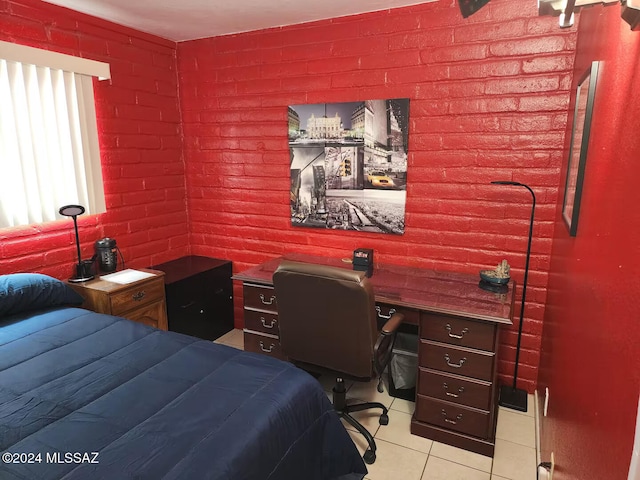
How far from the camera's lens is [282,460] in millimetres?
1469

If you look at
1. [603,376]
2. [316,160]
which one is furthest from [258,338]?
[603,376]

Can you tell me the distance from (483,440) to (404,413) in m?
0.50

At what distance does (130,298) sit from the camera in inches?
108

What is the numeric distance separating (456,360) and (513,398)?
0.79m

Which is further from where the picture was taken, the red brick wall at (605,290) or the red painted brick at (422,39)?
the red painted brick at (422,39)

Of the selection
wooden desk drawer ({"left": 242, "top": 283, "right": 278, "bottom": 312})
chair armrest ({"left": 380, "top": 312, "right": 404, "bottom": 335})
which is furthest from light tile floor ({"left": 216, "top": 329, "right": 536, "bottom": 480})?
wooden desk drawer ({"left": 242, "top": 283, "right": 278, "bottom": 312})

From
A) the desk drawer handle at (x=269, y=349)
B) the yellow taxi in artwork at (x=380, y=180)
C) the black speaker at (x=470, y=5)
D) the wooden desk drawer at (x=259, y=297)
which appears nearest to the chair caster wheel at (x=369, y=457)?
the desk drawer handle at (x=269, y=349)

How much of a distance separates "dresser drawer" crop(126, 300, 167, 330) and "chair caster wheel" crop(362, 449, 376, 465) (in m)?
1.73

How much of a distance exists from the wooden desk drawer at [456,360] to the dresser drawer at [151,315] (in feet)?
6.20

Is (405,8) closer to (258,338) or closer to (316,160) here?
(316,160)

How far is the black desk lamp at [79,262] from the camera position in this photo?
8.63 feet

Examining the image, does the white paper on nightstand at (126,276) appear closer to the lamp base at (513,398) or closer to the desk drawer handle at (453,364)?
the desk drawer handle at (453,364)

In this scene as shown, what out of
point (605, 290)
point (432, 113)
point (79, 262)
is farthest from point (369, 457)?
point (79, 262)

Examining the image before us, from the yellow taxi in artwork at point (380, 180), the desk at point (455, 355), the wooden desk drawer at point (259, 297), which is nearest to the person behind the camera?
the desk at point (455, 355)
